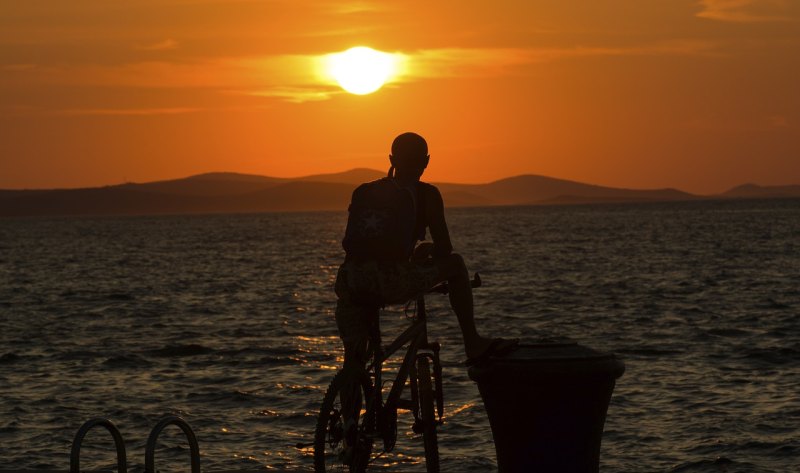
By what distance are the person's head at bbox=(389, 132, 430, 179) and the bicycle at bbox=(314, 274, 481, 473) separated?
0.73 meters

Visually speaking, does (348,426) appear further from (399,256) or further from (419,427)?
(399,256)

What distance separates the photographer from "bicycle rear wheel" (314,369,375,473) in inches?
293

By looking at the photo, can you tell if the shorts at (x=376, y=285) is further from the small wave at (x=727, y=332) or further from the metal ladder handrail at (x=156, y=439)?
the small wave at (x=727, y=332)

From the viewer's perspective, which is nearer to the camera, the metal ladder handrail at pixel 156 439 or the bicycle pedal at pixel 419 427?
the metal ladder handrail at pixel 156 439

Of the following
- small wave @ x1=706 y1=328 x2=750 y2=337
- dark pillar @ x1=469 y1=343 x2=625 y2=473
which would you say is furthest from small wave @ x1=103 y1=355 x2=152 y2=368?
dark pillar @ x1=469 y1=343 x2=625 y2=473

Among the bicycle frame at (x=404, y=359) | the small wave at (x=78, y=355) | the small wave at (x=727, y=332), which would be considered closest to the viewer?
the bicycle frame at (x=404, y=359)

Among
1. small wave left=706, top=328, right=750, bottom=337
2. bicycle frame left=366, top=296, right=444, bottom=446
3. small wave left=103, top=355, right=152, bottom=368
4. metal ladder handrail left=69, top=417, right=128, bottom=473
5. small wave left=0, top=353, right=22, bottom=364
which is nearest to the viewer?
bicycle frame left=366, top=296, right=444, bottom=446

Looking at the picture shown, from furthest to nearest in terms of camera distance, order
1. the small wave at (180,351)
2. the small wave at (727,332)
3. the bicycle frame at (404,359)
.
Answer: the small wave at (727,332), the small wave at (180,351), the bicycle frame at (404,359)

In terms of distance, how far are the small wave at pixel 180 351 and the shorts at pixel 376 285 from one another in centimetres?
2212

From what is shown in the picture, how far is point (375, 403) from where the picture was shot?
7.72 meters

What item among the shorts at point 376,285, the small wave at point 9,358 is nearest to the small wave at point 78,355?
the small wave at point 9,358

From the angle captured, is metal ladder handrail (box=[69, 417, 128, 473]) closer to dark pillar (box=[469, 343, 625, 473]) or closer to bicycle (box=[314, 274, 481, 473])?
bicycle (box=[314, 274, 481, 473])

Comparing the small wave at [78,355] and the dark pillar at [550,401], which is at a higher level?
the dark pillar at [550,401]

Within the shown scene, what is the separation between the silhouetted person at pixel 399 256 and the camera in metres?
7.48
